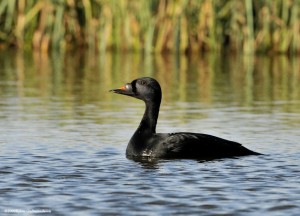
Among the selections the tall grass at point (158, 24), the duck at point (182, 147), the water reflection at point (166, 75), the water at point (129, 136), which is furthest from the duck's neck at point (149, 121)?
the tall grass at point (158, 24)

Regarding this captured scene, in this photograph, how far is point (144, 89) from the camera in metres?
11.4

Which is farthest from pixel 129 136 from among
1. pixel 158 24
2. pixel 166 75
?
pixel 158 24

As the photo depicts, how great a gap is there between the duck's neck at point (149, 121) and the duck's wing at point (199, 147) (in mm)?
547

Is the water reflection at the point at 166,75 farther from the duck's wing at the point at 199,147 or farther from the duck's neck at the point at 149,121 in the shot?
the duck's wing at the point at 199,147

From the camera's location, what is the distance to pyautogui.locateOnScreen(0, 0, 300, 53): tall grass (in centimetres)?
2584

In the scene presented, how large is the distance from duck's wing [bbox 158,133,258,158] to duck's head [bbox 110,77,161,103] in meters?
1.09

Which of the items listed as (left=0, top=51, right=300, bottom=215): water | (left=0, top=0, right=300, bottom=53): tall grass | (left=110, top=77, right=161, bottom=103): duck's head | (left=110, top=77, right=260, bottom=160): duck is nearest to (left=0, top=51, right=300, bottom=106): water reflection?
(left=0, top=51, right=300, bottom=215): water

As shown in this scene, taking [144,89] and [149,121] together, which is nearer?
[149,121]

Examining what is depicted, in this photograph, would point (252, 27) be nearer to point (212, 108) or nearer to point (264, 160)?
point (212, 108)

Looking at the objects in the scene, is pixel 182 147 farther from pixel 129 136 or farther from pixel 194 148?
pixel 129 136

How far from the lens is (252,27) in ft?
83.4

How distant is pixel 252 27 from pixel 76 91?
8394 mm

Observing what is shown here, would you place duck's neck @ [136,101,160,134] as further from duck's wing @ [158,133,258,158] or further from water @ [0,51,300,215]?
duck's wing @ [158,133,258,158]

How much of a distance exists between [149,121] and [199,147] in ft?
3.41
